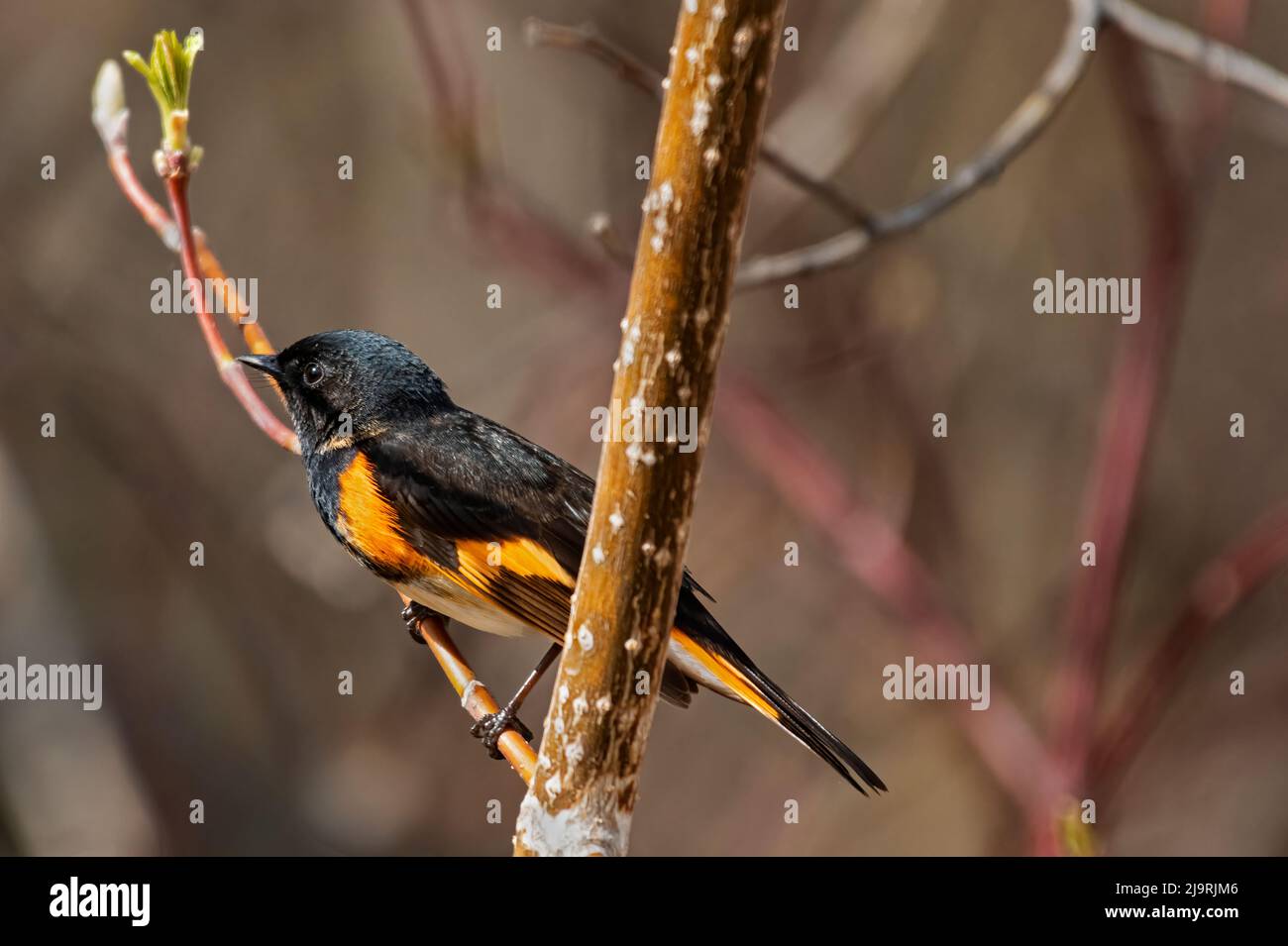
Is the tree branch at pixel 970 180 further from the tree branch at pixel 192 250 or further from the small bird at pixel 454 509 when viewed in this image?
the tree branch at pixel 192 250

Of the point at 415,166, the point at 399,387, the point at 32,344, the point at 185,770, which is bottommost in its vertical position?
the point at 185,770

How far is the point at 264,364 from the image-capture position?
9.39 ft

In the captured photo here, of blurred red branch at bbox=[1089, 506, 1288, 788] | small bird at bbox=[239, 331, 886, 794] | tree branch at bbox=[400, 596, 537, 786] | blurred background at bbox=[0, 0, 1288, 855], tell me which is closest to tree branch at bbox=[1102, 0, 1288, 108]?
blurred red branch at bbox=[1089, 506, 1288, 788]

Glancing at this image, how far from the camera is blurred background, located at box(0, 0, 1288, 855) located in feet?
18.3

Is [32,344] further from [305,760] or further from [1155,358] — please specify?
[1155,358]

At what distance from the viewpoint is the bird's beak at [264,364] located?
2842 mm

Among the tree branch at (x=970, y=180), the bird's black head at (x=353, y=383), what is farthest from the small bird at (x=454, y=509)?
the tree branch at (x=970, y=180)

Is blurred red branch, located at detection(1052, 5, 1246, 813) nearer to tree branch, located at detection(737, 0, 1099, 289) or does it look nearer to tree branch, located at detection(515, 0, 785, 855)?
tree branch, located at detection(737, 0, 1099, 289)

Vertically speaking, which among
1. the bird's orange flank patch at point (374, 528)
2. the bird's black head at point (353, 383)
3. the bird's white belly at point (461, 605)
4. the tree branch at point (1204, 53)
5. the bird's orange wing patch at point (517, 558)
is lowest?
the bird's white belly at point (461, 605)

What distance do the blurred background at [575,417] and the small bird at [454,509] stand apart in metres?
2.23

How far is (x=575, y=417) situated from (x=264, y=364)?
9.82 ft

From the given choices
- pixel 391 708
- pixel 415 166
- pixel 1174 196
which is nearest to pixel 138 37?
pixel 415 166

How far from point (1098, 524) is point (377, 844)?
11.3ft

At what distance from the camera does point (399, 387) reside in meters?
2.99
